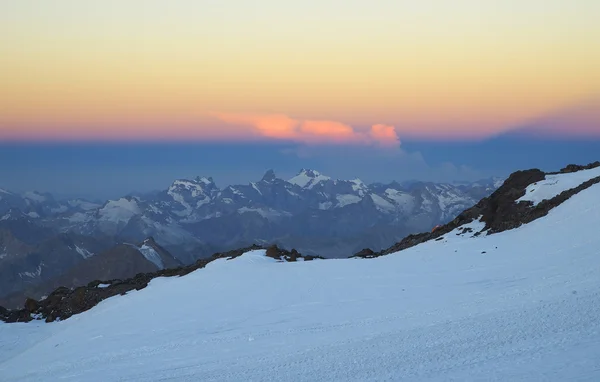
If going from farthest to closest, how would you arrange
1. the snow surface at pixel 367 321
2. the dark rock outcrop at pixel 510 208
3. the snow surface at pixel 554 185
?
the snow surface at pixel 554 185 < the dark rock outcrop at pixel 510 208 < the snow surface at pixel 367 321

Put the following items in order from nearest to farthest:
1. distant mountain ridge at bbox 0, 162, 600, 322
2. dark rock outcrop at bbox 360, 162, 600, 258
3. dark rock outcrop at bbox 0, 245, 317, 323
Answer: dark rock outcrop at bbox 360, 162, 600, 258
distant mountain ridge at bbox 0, 162, 600, 322
dark rock outcrop at bbox 0, 245, 317, 323

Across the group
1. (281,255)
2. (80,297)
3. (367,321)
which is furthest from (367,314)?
(80,297)

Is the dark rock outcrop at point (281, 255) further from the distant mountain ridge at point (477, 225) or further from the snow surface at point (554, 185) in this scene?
the snow surface at point (554, 185)

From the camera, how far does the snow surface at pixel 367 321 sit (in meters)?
14.2

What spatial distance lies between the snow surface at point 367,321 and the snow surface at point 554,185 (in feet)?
18.1

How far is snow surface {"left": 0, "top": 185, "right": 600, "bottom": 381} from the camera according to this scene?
1417 centimetres

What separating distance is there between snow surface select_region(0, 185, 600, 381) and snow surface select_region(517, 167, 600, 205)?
5.50 metres

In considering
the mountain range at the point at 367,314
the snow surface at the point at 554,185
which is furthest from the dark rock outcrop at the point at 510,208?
the snow surface at the point at 554,185

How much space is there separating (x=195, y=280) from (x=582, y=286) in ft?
76.7

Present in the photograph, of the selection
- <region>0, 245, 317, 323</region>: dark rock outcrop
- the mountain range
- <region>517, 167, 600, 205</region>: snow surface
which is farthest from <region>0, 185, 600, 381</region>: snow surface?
<region>517, 167, 600, 205</region>: snow surface

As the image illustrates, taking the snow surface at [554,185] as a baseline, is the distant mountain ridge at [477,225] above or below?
below

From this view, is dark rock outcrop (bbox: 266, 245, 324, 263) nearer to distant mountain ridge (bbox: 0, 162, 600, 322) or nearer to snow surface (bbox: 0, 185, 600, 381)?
distant mountain ridge (bbox: 0, 162, 600, 322)

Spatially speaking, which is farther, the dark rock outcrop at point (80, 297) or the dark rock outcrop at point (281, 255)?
the dark rock outcrop at point (281, 255)

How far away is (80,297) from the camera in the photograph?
3919cm
